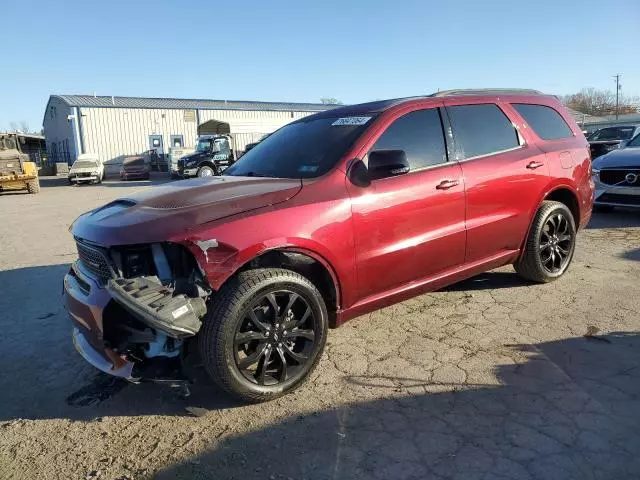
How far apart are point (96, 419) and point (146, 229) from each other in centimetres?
121

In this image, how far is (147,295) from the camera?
2.68m

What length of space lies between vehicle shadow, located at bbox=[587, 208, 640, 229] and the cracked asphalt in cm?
438

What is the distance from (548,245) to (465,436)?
9.76ft

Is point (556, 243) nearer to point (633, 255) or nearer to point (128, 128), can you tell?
point (633, 255)

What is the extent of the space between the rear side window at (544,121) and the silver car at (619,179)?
3910mm

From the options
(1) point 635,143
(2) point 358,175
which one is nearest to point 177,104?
(1) point 635,143

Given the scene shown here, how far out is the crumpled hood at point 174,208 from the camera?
2.85m

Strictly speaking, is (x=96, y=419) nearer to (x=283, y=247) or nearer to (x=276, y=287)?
(x=276, y=287)

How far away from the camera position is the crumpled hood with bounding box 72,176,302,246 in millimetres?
2852

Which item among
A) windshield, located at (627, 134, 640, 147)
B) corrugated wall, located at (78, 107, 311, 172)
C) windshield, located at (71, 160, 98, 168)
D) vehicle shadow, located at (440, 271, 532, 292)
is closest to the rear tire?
windshield, located at (71, 160, 98, 168)

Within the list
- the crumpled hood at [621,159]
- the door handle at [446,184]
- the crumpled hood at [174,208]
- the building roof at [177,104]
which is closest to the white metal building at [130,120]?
the building roof at [177,104]

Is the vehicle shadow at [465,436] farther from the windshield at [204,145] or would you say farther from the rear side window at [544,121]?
the windshield at [204,145]

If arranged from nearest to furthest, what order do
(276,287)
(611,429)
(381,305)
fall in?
(611,429) → (276,287) → (381,305)

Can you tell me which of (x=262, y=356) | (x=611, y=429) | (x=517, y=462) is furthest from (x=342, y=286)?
(x=611, y=429)
